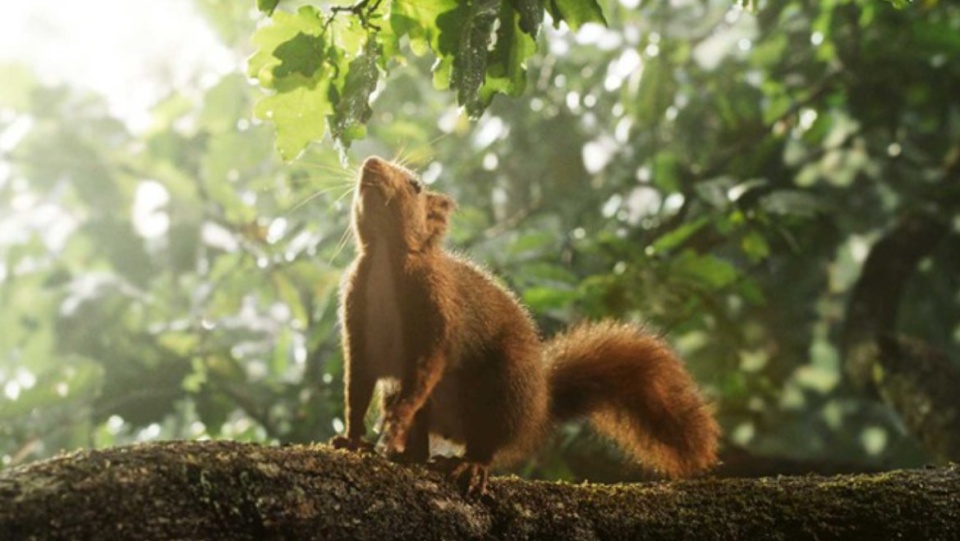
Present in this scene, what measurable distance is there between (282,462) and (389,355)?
1.06m

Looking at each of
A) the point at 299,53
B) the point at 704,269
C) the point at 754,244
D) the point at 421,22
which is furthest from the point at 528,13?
the point at 754,244

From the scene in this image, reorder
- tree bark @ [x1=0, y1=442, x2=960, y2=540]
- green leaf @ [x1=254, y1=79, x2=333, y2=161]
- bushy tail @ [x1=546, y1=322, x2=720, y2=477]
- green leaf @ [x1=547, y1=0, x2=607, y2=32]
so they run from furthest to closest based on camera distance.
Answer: bushy tail @ [x1=546, y1=322, x2=720, y2=477] < green leaf @ [x1=254, y1=79, x2=333, y2=161] < green leaf @ [x1=547, y1=0, x2=607, y2=32] < tree bark @ [x1=0, y1=442, x2=960, y2=540]

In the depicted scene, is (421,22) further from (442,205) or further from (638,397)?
(638,397)

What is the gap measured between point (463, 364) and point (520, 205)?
3.90m

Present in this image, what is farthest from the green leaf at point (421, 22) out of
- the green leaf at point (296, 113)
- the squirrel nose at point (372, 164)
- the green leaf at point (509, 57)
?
the squirrel nose at point (372, 164)

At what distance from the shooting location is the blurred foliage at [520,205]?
473cm

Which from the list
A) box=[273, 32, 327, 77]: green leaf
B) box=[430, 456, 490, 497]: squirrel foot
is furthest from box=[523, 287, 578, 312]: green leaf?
box=[273, 32, 327, 77]: green leaf

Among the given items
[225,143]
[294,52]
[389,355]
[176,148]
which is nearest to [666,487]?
[389,355]

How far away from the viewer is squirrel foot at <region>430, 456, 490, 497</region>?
230 centimetres

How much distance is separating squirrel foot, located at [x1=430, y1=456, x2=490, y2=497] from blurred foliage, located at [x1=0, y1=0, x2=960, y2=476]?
54.3 inches

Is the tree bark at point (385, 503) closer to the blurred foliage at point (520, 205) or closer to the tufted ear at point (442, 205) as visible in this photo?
the tufted ear at point (442, 205)

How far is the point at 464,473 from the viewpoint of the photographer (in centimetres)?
245

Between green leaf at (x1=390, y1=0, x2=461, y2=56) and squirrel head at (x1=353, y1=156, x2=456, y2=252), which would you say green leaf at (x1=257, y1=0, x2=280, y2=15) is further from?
squirrel head at (x1=353, y1=156, x2=456, y2=252)

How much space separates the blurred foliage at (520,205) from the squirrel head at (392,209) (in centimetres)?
89
